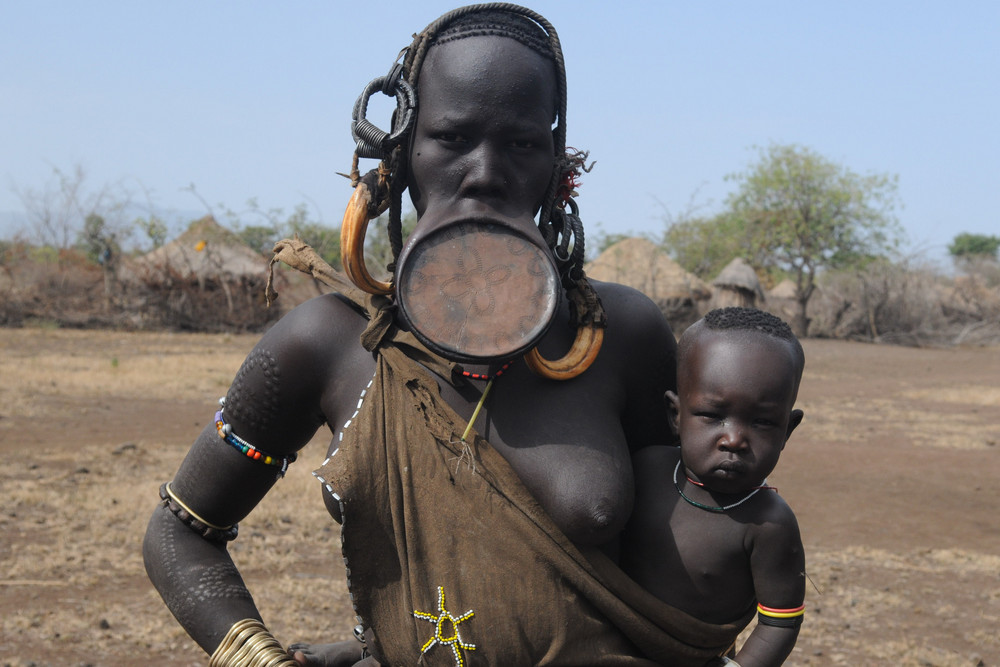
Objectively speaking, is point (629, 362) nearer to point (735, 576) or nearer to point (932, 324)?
point (735, 576)

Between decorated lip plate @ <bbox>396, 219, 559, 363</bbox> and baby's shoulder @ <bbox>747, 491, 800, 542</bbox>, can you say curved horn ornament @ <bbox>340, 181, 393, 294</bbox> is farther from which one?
baby's shoulder @ <bbox>747, 491, 800, 542</bbox>

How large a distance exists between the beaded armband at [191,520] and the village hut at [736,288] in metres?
20.2

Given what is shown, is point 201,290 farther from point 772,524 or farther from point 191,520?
point 772,524

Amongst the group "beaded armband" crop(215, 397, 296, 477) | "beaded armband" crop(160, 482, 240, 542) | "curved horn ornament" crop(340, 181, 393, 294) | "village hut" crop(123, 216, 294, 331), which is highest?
"curved horn ornament" crop(340, 181, 393, 294)

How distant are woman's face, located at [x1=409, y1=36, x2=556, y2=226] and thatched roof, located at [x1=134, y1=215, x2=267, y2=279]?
722 inches

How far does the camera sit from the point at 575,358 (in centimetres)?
164

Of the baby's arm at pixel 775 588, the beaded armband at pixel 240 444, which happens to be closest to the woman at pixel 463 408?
the beaded armband at pixel 240 444

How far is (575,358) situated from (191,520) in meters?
0.79

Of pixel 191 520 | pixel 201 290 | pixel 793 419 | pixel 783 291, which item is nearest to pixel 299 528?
pixel 191 520

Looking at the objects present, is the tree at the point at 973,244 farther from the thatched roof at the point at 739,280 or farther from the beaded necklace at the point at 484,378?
the beaded necklace at the point at 484,378

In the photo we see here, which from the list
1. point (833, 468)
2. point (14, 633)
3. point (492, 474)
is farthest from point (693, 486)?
point (833, 468)

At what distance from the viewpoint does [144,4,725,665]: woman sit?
155cm

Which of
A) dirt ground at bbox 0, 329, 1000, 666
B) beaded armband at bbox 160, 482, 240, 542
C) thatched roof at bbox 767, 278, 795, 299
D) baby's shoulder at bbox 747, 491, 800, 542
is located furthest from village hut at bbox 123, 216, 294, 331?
baby's shoulder at bbox 747, 491, 800, 542

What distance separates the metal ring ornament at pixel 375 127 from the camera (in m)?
1.67
